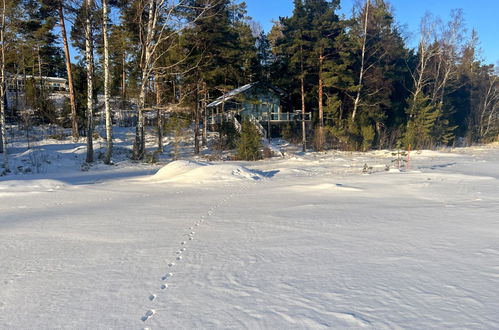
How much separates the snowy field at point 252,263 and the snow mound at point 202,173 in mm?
3379

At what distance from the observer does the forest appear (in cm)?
1609

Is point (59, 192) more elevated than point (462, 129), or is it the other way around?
point (462, 129)

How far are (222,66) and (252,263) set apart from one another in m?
19.6

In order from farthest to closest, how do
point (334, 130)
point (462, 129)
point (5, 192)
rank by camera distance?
1. point (462, 129)
2. point (334, 130)
3. point (5, 192)

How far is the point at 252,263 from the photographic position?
3.46 metres

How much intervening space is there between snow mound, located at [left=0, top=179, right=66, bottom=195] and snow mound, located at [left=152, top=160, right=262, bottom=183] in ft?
10.3

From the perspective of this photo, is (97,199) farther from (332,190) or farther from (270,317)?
(270,317)

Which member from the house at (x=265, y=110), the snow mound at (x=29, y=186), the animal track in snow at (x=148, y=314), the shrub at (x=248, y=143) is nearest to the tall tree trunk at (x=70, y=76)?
the house at (x=265, y=110)

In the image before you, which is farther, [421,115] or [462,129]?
[462,129]

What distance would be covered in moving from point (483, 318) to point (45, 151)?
788 inches

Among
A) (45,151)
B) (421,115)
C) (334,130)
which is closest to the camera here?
(45,151)

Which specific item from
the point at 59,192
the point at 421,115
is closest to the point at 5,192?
the point at 59,192

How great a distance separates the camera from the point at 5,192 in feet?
26.6

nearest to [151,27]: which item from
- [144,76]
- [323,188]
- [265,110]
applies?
[144,76]
